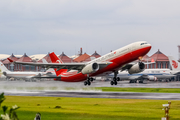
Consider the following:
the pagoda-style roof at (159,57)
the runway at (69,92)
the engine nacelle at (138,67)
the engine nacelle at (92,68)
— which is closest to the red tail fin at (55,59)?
the runway at (69,92)

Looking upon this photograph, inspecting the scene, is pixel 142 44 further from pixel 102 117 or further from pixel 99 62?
pixel 102 117

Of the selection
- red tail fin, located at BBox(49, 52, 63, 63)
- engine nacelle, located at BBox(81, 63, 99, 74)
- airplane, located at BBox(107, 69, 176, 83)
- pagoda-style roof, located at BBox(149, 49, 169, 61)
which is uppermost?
pagoda-style roof, located at BBox(149, 49, 169, 61)

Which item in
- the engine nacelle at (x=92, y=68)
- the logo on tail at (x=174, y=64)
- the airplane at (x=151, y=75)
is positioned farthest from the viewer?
the logo on tail at (x=174, y=64)

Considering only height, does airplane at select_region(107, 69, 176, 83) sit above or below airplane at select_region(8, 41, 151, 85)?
below

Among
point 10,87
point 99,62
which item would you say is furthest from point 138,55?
point 10,87

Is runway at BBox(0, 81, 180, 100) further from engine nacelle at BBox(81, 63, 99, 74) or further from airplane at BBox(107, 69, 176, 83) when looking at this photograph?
airplane at BBox(107, 69, 176, 83)

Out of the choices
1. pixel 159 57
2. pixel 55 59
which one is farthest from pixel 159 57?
pixel 55 59

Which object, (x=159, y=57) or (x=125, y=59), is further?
(x=159, y=57)

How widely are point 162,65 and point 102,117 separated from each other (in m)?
157

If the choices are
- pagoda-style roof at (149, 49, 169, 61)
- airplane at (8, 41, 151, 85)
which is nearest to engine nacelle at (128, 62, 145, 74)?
airplane at (8, 41, 151, 85)

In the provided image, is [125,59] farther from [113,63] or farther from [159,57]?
[159,57]

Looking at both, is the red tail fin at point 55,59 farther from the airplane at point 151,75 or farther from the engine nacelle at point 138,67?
the airplane at point 151,75

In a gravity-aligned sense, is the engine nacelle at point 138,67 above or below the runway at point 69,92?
above

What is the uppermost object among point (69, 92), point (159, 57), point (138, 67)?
point (159, 57)
